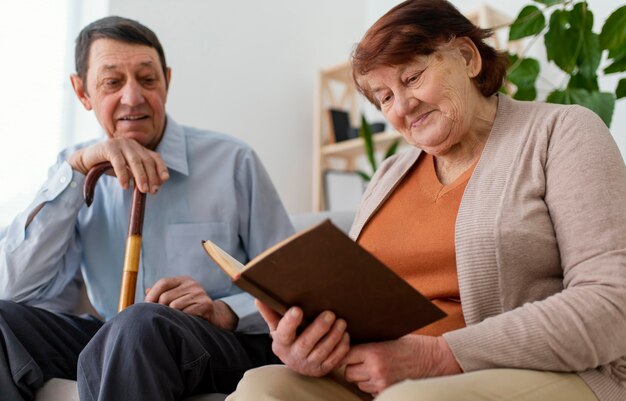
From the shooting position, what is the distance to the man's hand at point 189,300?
1.41 m

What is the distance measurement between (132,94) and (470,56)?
87 cm

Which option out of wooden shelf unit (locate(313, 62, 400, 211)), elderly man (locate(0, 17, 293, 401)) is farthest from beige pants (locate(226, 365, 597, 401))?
wooden shelf unit (locate(313, 62, 400, 211))

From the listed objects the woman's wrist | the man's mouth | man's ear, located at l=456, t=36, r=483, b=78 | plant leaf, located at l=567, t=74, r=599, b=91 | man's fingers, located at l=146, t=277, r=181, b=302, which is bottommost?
man's fingers, located at l=146, t=277, r=181, b=302

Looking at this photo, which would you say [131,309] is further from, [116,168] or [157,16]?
[157,16]

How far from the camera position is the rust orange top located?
3.77 feet

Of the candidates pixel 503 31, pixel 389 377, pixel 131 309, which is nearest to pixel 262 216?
pixel 131 309

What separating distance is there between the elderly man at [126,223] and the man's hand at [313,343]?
0.38 metres

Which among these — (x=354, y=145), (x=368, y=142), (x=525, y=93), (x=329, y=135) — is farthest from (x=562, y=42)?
(x=329, y=135)

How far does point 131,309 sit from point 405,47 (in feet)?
2.22

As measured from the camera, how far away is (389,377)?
94 cm

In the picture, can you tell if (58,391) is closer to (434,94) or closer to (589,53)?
(434,94)

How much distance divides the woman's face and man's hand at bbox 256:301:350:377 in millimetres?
451

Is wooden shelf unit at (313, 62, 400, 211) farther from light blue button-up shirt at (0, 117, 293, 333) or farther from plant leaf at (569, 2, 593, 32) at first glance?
plant leaf at (569, 2, 593, 32)

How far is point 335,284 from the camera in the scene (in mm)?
876
